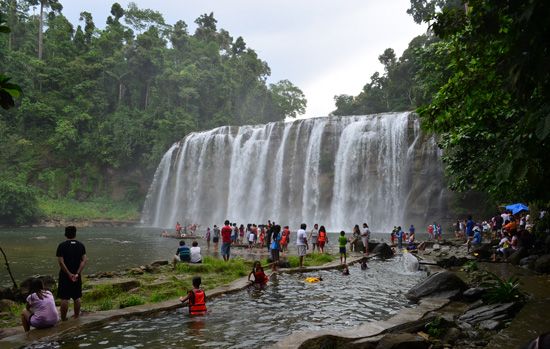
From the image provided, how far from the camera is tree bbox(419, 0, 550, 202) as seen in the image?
295 cm

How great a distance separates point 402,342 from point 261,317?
9.51ft

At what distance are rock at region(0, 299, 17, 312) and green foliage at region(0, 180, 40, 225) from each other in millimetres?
34628

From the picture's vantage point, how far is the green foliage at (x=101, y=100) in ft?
164

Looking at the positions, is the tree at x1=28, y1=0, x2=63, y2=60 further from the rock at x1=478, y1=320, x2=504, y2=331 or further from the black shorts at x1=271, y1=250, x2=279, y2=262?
the rock at x1=478, y1=320, x2=504, y2=331

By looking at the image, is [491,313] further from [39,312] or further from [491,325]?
[39,312]

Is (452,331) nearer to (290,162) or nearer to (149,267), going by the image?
(149,267)

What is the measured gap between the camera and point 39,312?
6188 mm

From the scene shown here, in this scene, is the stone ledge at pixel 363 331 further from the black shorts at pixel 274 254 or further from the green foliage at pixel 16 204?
the green foliage at pixel 16 204

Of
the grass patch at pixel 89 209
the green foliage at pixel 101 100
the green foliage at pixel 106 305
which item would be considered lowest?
the green foliage at pixel 106 305

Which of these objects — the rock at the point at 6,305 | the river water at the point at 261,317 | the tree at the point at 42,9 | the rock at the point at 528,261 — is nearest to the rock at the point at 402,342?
the river water at the point at 261,317

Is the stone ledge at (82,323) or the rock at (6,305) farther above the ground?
the stone ledge at (82,323)

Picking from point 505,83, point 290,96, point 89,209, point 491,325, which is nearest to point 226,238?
point 491,325

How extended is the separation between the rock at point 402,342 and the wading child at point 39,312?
15.8ft

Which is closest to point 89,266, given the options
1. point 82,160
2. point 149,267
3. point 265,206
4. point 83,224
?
point 149,267
